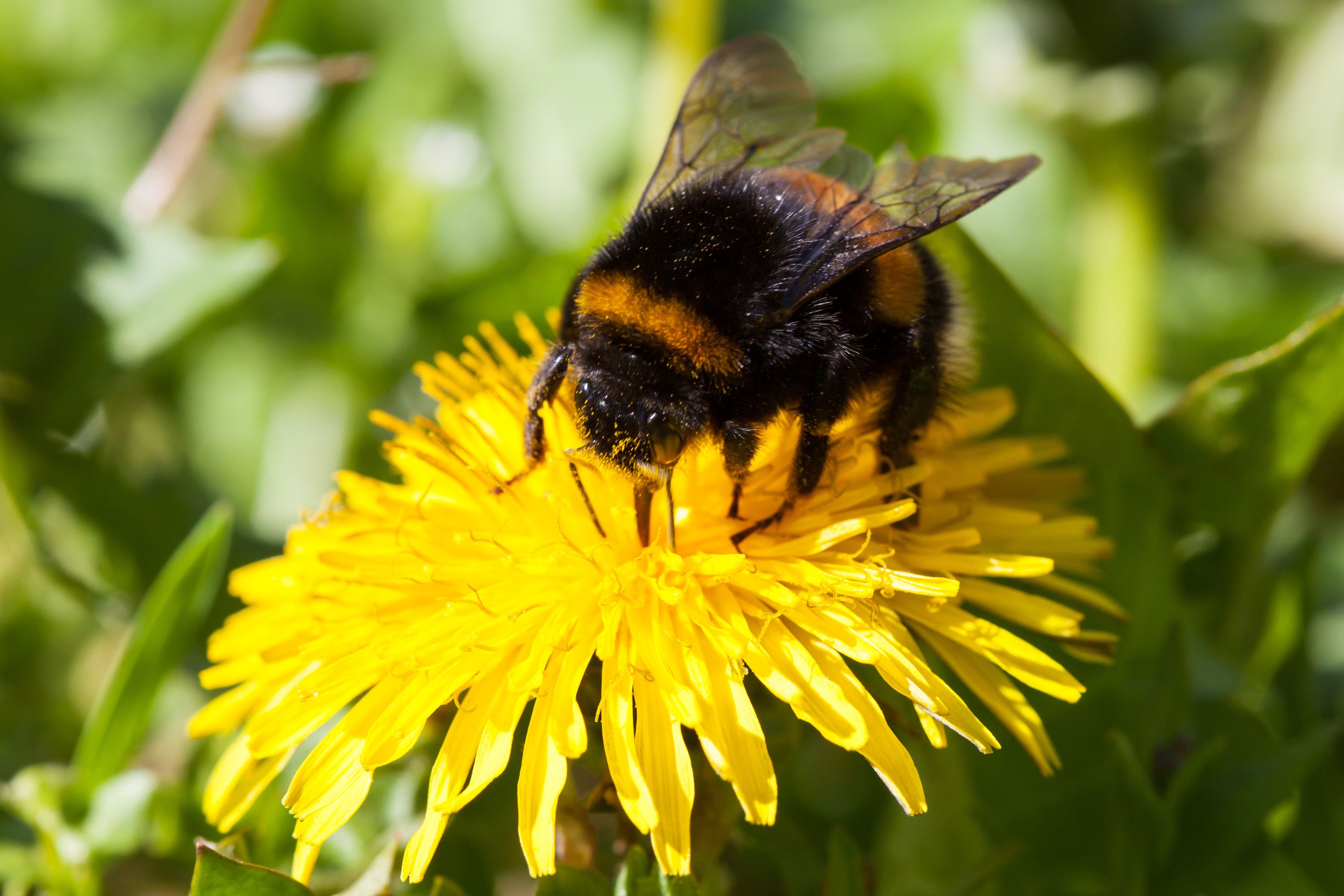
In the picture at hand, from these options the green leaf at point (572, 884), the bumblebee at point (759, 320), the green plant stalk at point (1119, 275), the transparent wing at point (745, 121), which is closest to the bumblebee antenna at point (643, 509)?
the bumblebee at point (759, 320)

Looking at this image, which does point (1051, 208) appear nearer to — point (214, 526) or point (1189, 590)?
point (1189, 590)

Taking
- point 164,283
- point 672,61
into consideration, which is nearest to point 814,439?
point 164,283

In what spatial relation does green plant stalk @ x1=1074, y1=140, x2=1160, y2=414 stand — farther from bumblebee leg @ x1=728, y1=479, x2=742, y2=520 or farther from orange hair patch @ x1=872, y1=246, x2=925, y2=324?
bumblebee leg @ x1=728, y1=479, x2=742, y2=520

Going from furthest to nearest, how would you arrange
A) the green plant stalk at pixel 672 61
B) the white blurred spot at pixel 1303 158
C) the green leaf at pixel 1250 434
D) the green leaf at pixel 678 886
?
the white blurred spot at pixel 1303 158
the green plant stalk at pixel 672 61
the green leaf at pixel 1250 434
the green leaf at pixel 678 886

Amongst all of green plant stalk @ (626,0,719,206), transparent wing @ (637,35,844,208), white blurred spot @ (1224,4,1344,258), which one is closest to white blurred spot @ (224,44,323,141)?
green plant stalk @ (626,0,719,206)

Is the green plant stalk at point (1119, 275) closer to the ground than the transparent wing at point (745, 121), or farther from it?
closer to the ground

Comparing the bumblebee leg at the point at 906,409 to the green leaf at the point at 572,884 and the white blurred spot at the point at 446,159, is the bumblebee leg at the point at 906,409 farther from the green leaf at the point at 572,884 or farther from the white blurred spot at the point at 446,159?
the white blurred spot at the point at 446,159

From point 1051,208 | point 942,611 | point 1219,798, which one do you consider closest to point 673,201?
point 942,611
